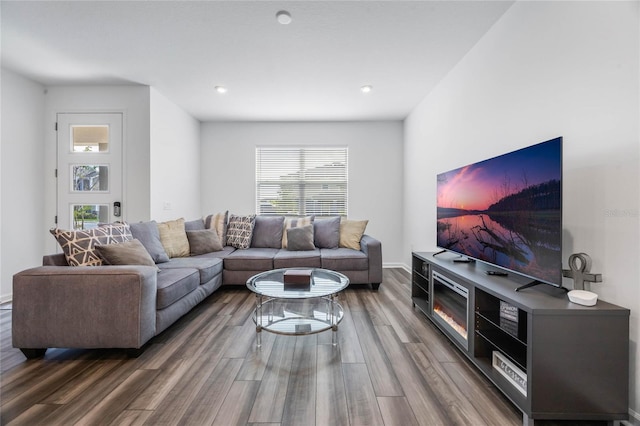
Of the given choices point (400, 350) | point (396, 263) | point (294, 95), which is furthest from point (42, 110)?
point (396, 263)

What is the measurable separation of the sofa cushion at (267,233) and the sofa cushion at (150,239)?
4.11ft

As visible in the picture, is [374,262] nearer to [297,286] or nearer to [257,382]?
[297,286]

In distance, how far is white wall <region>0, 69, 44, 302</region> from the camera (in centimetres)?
297

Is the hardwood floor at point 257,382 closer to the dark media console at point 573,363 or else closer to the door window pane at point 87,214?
the dark media console at point 573,363

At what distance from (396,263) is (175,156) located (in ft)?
12.7

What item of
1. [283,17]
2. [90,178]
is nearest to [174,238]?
[90,178]

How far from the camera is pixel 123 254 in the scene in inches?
85.7

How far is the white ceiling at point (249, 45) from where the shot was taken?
6.77 ft

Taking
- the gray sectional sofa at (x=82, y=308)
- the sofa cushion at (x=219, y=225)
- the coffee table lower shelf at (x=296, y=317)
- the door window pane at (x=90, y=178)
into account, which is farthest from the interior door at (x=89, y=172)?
the coffee table lower shelf at (x=296, y=317)

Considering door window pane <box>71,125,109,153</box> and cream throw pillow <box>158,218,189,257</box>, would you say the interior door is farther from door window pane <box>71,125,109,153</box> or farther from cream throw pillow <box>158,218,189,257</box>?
cream throw pillow <box>158,218,189,257</box>

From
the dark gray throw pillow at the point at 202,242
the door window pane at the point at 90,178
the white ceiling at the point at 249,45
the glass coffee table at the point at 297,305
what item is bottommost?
the glass coffee table at the point at 297,305

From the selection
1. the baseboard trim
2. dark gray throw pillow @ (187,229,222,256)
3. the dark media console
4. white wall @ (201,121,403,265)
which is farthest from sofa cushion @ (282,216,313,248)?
the baseboard trim

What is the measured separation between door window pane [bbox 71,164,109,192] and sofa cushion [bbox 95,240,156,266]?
1.75m

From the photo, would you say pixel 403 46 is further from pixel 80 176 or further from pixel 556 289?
pixel 80 176
